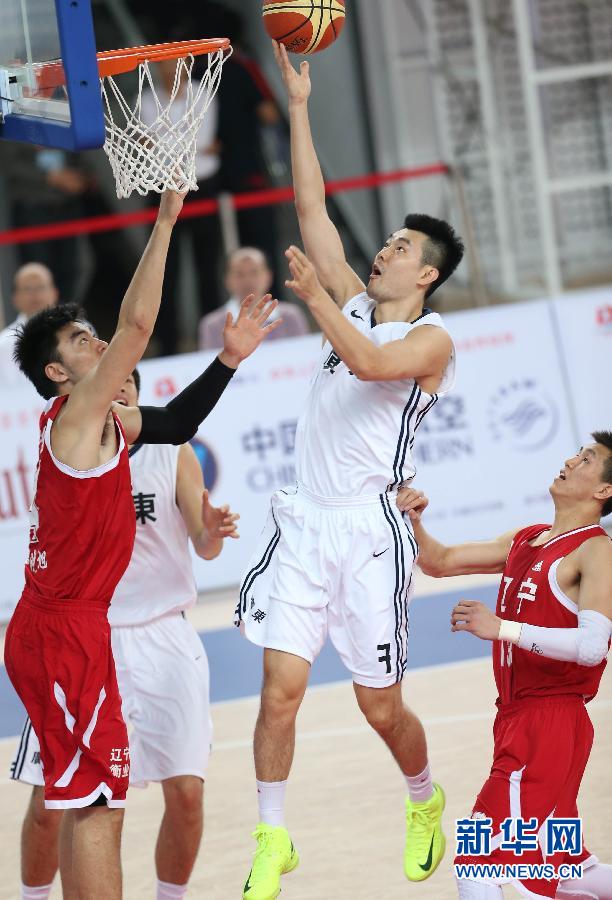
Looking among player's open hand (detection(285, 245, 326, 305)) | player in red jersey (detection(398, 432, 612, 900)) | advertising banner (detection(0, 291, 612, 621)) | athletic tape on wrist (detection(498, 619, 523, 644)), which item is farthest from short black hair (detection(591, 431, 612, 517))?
advertising banner (detection(0, 291, 612, 621))

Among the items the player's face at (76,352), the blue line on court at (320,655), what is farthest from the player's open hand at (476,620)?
the blue line on court at (320,655)

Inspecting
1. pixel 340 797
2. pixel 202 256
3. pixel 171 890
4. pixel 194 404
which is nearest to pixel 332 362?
pixel 194 404

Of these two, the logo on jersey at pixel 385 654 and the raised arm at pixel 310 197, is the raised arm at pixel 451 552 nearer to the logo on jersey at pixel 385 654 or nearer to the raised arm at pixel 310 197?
the logo on jersey at pixel 385 654

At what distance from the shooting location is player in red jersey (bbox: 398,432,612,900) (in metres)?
4.49

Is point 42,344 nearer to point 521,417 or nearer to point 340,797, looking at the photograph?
point 340,797

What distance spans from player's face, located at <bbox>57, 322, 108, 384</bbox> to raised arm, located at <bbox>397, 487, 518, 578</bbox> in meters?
1.23

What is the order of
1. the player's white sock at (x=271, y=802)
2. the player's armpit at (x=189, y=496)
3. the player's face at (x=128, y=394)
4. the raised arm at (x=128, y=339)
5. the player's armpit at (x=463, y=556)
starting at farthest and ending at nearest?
the player's armpit at (x=189, y=496) → the player's face at (x=128, y=394) → the player's armpit at (x=463, y=556) → the player's white sock at (x=271, y=802) → the raised arm at (x=128, y=339)

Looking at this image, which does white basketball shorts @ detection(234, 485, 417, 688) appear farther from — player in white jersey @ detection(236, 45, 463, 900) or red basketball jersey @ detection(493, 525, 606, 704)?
red basketball jersey @ detection(493, 525, 606, 704)

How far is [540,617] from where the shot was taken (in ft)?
15.3

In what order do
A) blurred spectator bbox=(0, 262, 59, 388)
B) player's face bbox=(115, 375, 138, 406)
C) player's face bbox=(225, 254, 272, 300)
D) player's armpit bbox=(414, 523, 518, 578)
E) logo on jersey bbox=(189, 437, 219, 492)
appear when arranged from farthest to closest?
player's face bbox=(225, 254, 272, 300) → logo on jersey bbox=(189, 437, 219, 492) → blurred spectator bbox=(0, 262, 59, 388) → player's face bbox=(115, 375, 138, 406) → player's armpit bbox=(414, 523, 518, 578)

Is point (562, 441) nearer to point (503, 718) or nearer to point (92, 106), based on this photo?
point (503, 718)

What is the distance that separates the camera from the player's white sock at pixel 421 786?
17.7 feet

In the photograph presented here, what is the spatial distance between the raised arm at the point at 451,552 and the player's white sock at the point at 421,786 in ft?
2.60

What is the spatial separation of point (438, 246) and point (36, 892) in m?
2.83
